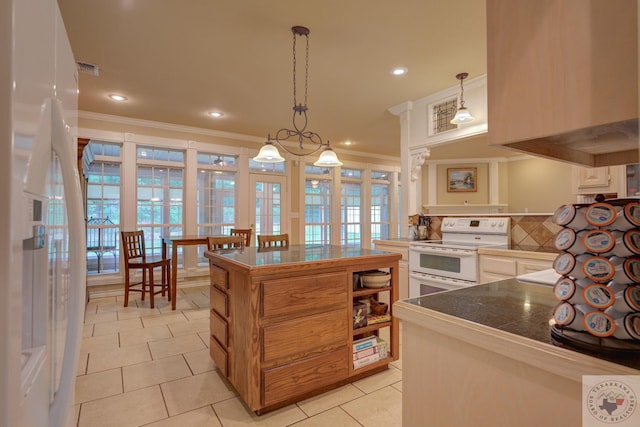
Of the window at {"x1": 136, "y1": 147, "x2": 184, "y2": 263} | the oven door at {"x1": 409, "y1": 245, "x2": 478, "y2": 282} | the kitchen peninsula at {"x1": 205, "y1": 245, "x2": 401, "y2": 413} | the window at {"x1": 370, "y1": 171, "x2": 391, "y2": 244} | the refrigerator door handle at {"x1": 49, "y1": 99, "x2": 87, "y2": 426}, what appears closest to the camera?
the refrigerator door handle at {"x1": 49, "y1": 99, "x2": 87, "y2": 426}

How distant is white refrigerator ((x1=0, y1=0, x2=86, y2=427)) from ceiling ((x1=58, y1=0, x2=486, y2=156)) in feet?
5.83

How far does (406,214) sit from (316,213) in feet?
9.02

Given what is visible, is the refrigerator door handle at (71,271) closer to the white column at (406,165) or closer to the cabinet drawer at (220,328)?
the cabinet drawer at (220,328)

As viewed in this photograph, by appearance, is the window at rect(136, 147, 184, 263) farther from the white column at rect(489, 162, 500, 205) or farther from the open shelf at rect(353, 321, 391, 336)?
the white column at rect(489, 162, 500, 205)

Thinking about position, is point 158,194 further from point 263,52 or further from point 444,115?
point 444,115

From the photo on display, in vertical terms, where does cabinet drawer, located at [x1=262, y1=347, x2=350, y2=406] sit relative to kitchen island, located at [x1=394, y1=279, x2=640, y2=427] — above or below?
below

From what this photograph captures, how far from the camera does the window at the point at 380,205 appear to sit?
7375mm

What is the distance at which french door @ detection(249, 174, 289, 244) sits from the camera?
581cm

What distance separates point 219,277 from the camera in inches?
86.7

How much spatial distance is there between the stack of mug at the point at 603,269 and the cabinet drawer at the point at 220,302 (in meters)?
1.84

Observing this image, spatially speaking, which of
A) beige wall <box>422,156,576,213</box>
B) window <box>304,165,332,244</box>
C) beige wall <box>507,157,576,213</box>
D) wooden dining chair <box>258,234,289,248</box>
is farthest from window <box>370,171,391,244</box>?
wooden dining chair <box>258,234,289,248</box>

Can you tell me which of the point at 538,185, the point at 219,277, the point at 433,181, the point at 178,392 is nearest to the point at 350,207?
the point at 433,181

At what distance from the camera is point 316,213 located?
665 centimetres

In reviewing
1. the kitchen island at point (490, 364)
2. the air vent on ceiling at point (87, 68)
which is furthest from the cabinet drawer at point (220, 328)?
the air vent on ceiling at point (87, 68)
